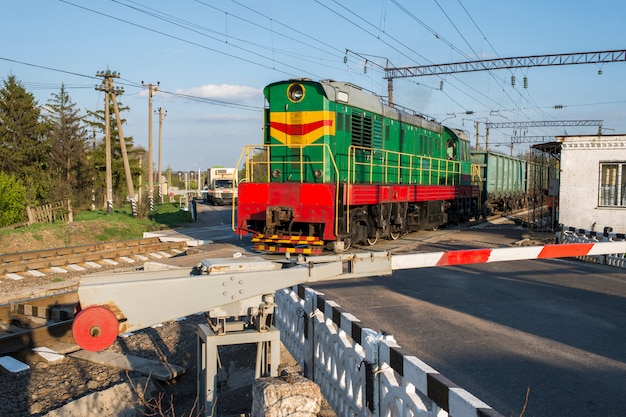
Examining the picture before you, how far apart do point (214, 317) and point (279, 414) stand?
0.80m

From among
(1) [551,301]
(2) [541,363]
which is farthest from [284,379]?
(1) [551,301]

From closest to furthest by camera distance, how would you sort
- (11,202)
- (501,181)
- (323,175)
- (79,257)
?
(79,257) < (323,175) < (11,202) < (501,181)

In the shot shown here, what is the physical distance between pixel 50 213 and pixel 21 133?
1668 cm

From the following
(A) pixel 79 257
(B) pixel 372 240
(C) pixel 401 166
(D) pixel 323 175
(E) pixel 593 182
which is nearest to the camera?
(A) pixel 79 257

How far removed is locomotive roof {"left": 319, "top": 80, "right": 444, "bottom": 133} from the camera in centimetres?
1255

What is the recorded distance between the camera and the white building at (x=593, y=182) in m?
15.7

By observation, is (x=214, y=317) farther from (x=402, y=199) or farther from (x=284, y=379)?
(x=402, y=199)

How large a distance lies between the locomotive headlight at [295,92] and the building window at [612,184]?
31.5ft

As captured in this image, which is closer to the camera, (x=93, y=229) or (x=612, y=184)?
(x=612, y=184)

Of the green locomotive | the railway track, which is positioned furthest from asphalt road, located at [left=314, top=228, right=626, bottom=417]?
the railway track

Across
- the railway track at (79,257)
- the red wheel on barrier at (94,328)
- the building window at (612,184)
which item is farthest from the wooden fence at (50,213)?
the building window at (612,184)

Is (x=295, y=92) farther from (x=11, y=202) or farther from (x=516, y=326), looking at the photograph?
(x=11, y=202)

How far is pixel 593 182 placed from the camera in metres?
16.1

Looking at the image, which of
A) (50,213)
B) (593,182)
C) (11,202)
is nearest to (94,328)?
(593,182)
